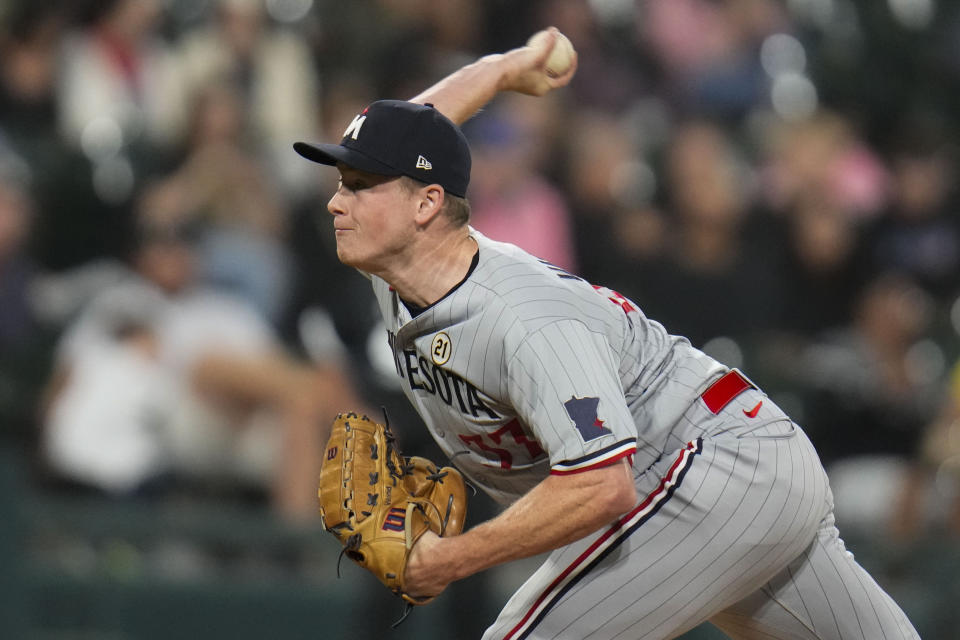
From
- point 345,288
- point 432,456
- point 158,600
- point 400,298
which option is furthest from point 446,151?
point 158,600

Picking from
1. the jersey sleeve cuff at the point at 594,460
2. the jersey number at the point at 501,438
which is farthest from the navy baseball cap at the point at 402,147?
the jersey sleeve cuff at the point at 594,460

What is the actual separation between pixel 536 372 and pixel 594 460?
22 centimetres

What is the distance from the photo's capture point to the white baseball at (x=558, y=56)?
4141mm

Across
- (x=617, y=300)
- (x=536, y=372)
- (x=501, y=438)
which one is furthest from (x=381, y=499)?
(x=617, y=300)

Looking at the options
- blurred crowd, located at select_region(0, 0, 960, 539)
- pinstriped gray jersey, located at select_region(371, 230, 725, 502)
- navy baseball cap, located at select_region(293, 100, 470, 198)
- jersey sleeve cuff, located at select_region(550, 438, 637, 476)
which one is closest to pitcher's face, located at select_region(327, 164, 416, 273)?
navy baseball cap, located at select_region(293, 100, 470, 198)

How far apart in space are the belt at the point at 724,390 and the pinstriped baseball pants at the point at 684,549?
0.32 feet

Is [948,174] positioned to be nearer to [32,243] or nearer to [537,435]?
[32,243]

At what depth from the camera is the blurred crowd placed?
21.9ft

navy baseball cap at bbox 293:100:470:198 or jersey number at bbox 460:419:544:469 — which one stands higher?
navy baseball cap at bbox 293:100:470:198

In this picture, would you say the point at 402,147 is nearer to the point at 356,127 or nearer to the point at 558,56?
the point at 356,127

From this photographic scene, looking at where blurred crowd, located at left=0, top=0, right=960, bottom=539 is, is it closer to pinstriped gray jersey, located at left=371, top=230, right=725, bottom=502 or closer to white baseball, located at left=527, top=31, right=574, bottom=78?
white baseball, located at left=527, top=31, right=574, bottom=78

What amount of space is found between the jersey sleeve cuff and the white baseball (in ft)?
4.72

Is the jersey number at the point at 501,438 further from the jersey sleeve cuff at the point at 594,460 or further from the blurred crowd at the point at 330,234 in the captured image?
the blurred crowd at the point at 330,234

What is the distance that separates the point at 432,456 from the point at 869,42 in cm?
659
